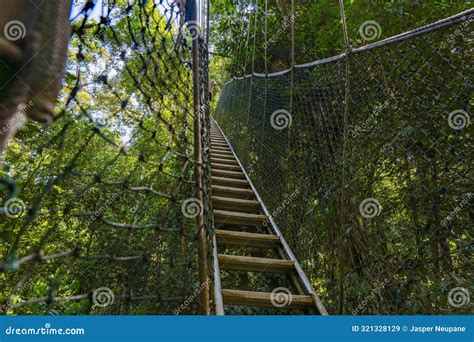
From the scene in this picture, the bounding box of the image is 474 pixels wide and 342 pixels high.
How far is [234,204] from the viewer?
8.80 feet

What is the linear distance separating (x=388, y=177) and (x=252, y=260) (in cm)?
83

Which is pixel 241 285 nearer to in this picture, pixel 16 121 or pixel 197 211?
pixel 197 211

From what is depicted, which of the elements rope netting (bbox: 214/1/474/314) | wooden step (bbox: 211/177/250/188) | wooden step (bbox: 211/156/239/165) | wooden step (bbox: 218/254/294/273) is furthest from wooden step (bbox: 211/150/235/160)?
wooden step (bbox: 218/254/294/273)

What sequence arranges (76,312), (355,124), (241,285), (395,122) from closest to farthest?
(395,122) < (355,124) < (241,285) < (76,312)

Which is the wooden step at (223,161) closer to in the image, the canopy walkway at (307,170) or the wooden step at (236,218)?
the canopy walkway at (307,170)

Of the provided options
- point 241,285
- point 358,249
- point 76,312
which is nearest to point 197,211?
point 358,249

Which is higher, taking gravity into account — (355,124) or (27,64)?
(355,124)

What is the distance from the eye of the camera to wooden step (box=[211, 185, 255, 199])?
2.85 meters

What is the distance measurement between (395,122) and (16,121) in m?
1.48

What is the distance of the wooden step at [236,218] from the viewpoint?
240cm

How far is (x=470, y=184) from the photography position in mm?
1134

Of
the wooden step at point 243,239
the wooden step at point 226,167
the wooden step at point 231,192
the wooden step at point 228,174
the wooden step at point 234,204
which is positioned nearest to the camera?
the wooden step at point 243,239

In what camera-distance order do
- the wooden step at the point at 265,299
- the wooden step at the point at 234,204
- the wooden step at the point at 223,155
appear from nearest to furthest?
1. the wooden step at the point at 265,299
2. the wooden step at the point at 234,204
3. the wooden step at the point at 223,155

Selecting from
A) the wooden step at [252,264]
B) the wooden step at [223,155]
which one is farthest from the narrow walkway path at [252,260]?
the wooden step at [223,155]
